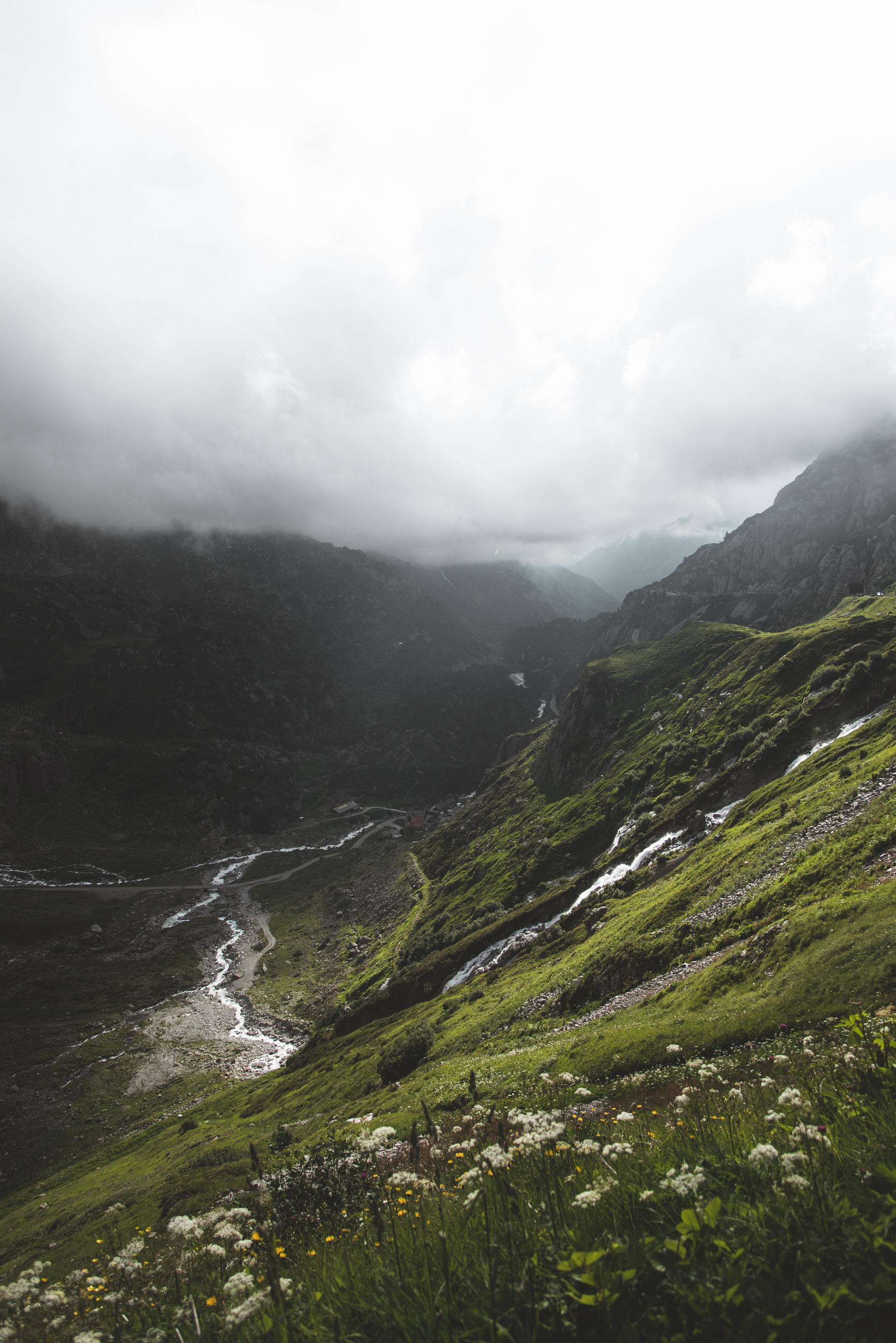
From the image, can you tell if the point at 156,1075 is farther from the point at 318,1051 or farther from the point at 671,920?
the point at 671,920

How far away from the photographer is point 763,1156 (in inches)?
192

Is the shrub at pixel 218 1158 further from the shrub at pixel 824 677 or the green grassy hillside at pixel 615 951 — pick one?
the shrub at pixel 824 677

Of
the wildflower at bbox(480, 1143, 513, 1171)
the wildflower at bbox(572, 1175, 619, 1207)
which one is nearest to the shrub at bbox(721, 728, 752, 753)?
the wildflower at bbox(480, 1143, 513, 1171)

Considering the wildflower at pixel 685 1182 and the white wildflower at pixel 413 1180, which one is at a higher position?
the wildflower at pixel 685 1182

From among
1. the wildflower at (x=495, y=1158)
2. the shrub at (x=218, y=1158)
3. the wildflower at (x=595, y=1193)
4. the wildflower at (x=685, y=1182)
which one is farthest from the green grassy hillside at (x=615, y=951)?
the wildflower at (x=685, y=1182)

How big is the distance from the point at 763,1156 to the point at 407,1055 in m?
48.3

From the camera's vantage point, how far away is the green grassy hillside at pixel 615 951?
2317 centimetres

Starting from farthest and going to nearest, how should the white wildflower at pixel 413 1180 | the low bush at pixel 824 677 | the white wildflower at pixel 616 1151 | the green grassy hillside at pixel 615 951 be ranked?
the low bush at pixel 824 677 < the green grassy hillside at pixel 615 951 < the white wildflower at pixel 413 1180 < the white wildflower at pixel 616 1151

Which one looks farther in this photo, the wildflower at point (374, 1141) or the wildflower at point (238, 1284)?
the wildflower at point (374, 1141)

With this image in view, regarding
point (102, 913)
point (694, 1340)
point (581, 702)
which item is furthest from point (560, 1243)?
point (102, 913)

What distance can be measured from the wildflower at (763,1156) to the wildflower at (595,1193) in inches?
49.5

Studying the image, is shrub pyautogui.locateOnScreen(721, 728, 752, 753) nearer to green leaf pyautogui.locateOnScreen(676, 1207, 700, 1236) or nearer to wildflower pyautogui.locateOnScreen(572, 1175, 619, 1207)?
wildflower pyautogui.locateOnScreen(572, 1175, 619, 1207)

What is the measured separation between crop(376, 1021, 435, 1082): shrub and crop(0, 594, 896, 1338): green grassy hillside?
17cm

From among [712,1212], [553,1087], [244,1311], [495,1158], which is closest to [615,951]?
[553,1087]
